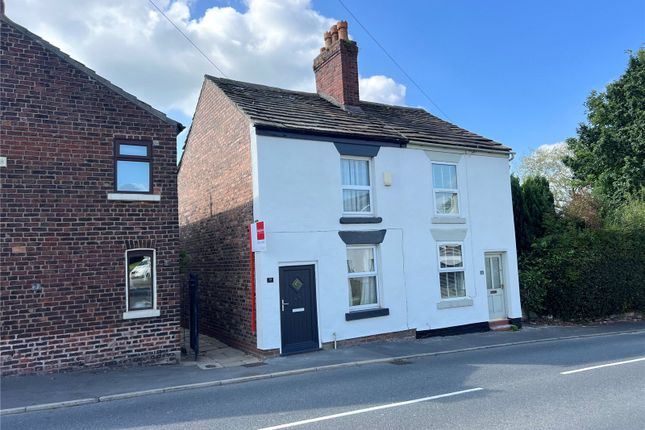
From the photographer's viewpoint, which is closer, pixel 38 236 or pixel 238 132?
pixel 38 236

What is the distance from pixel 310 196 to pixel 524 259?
9.36m

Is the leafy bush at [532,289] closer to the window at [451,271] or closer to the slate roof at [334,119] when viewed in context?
the window at [451,271]

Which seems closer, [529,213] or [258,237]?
[258,237]

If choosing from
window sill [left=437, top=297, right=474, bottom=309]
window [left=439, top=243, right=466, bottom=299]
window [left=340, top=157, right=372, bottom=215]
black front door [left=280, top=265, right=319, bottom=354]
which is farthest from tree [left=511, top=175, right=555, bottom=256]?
black front door [left=280, top=265, right=319, bottom=354]

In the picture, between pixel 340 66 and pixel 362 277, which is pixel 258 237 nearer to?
pixel 362 277

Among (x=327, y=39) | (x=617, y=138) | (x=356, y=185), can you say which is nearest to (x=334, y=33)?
(x=327, y=39)

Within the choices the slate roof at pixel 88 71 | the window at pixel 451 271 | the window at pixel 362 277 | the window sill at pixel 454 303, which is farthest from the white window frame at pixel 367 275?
the slate roof at pixel 88 71

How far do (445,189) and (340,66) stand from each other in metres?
5.18

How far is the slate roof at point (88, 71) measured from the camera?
9836mm

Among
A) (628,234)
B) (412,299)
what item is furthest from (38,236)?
(628,234)

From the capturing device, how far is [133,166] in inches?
416

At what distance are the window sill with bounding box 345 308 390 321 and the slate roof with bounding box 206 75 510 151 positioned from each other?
4.63 metres

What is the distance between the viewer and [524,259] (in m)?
16.9

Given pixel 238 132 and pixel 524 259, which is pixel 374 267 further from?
pixel 524 259
